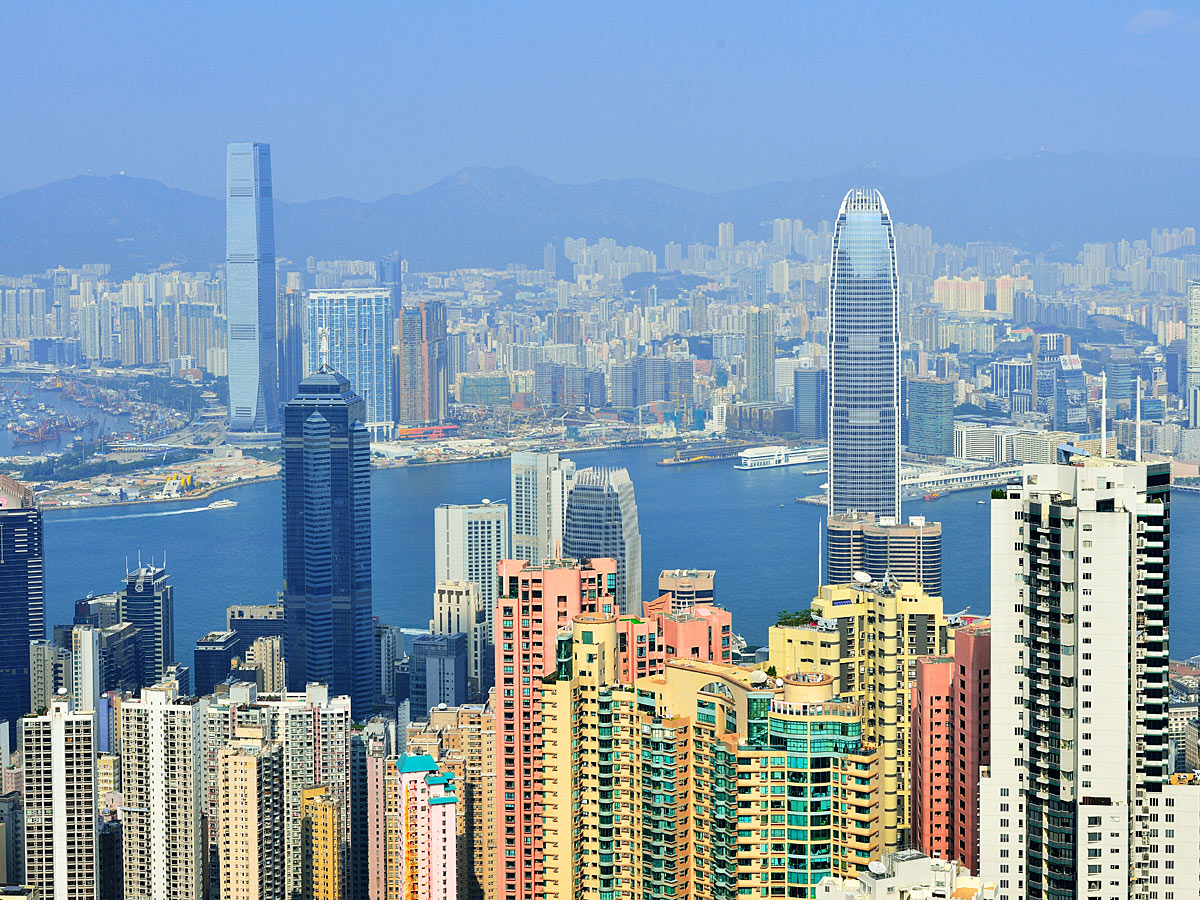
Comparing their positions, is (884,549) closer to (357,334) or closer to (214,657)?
(214,657)

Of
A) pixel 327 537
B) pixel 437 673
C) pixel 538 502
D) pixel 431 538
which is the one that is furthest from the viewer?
pixel 431 538

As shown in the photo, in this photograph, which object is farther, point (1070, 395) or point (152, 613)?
point (1070, 395)

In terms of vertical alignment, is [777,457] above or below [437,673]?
above

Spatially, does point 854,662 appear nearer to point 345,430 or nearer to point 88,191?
point 345,430

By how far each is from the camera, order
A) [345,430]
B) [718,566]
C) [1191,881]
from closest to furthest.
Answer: [1191,881] < [718,566] < [345,430]

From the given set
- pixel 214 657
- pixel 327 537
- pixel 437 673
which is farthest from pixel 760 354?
pixel 437 673

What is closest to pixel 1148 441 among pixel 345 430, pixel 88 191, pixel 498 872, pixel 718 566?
pixel 718 566

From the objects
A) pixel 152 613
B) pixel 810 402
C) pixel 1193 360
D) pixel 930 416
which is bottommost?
pixel 152 613
